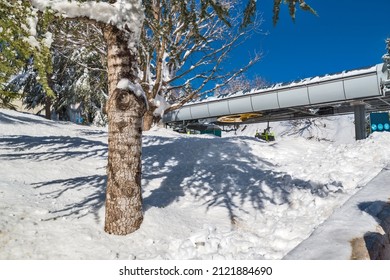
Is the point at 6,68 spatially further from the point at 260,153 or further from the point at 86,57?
the point at 86,57

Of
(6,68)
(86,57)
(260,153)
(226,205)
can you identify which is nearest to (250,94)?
(260,153)

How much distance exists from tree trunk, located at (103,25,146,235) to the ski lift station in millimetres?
7979

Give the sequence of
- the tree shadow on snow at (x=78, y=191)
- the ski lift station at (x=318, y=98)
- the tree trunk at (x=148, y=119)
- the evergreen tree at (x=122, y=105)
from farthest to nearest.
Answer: the tree trunk at (x=148, y=119)
the ski lift station at (x=318, y=98)
the tree shadow on snow at (x=78, y=191)
the evergreen tree at (x=122, y=105)

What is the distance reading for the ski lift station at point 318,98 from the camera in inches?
368

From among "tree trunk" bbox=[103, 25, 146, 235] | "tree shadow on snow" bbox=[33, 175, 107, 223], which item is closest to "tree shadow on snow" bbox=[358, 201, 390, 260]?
"tree trunk" bbox=[103, 25, 146, 235]

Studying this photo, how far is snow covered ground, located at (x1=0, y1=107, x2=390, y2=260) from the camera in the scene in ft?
11.0

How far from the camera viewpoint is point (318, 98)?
34.8ft

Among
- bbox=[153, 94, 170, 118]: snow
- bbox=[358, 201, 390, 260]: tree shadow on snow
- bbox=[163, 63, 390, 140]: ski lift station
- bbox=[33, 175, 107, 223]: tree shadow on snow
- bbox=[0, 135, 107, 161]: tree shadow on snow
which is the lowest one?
bbox=[358, 201, 390, 260]: tree shadow on snow

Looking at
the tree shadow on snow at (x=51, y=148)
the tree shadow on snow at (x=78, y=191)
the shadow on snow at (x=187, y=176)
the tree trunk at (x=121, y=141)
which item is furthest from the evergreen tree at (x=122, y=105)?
the tree shadow on snow at (x=51, y=148)

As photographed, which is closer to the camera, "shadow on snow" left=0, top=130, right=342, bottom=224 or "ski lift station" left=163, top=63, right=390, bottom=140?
"shadow on snow" left=0, top=130, right=342, bottom=224

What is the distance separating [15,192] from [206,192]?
3.48 meters

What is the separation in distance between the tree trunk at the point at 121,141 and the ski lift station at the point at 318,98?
7.98m

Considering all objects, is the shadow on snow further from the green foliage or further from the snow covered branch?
the snow covered branch

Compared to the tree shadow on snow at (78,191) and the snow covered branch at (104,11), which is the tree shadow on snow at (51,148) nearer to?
the tree shadow on snow at (78,191)
